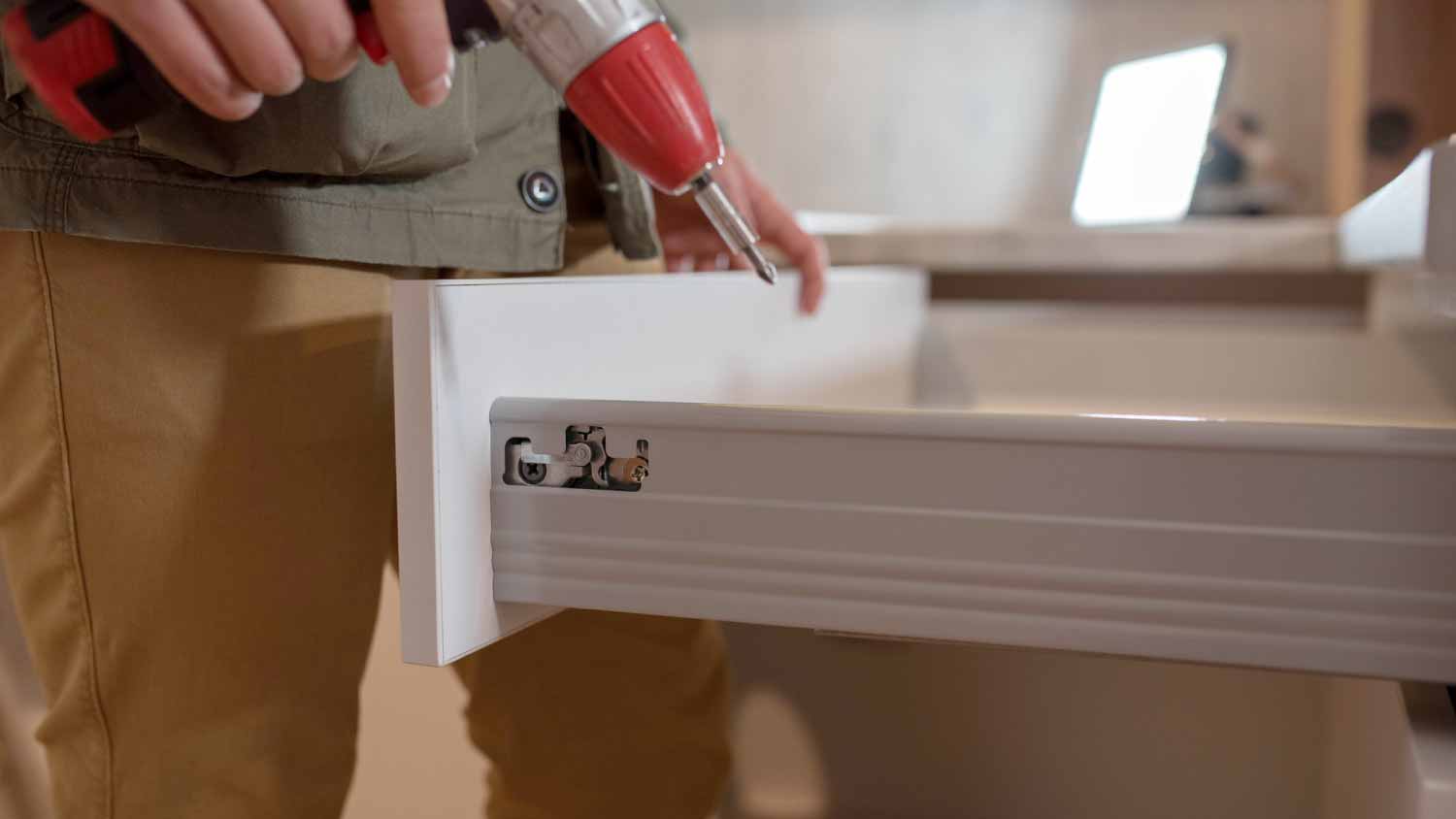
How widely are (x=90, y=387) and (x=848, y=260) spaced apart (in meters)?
1.06

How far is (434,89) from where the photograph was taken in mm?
417

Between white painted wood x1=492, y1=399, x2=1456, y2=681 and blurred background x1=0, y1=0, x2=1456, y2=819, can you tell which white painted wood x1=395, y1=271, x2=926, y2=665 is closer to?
white painted wood x1=492, y1=399, x2=1456, y2=681

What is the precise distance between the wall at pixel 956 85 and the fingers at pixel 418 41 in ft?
5.47

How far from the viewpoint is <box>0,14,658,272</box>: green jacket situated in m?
0.49

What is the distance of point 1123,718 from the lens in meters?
0.93

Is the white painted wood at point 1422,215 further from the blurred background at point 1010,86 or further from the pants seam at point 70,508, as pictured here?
the blurred background at point 1010,86

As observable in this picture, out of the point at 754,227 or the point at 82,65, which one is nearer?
the point at 82,65

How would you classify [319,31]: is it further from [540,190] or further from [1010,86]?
[1010,86]

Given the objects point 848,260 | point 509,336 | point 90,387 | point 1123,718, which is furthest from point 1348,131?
point 90,387

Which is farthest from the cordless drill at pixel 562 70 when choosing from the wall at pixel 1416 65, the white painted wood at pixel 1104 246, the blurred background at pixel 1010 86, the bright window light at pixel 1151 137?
the wall at pixel 1416 65

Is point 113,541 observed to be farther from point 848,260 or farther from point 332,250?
point 848,260

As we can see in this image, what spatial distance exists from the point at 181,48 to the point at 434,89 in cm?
8

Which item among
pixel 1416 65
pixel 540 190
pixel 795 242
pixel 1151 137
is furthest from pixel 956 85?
pixel 540 190

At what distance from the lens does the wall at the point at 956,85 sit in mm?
1798
